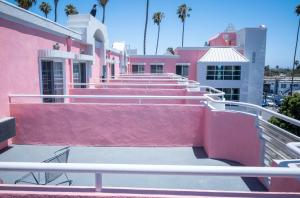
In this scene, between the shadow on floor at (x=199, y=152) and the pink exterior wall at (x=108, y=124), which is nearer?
the shadow on floor at (x=199, y=152)

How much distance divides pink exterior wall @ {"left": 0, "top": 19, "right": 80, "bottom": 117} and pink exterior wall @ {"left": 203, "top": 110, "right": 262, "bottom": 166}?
5.96 meters

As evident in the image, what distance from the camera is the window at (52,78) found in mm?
9028

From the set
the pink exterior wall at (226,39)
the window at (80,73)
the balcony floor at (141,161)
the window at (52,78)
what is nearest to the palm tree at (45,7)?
the pink exterior wall at (226,39)

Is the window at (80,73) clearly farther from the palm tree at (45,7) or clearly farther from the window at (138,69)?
the palm tree at (45,7)

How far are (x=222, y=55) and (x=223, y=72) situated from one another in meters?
2.72

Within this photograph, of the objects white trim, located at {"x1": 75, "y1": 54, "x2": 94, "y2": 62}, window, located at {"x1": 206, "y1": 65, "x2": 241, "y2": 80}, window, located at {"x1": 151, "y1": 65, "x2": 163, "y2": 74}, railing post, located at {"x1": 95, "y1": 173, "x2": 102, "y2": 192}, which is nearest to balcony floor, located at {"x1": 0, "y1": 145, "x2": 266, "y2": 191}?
railing post, located at {"x1": 95, "y1": 173, "x2": 102, "y2": 192}

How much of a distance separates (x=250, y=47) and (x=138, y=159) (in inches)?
1224

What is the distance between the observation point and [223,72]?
3150 centimetres

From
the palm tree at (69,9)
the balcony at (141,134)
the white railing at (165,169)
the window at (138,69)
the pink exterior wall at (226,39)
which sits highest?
the palm tree at (69,9)

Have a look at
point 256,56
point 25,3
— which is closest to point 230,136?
point 256,56

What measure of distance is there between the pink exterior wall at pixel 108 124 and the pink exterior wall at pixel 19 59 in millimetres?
673

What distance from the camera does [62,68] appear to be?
10328 mm

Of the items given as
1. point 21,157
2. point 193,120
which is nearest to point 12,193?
point 21,157

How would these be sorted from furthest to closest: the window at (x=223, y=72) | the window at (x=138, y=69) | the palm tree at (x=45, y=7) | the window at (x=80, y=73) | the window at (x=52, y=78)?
1. the palm tree at (x=45, y=7)
2. the window at (x=138, y=69)
3. the window at (x=223, y=72)
4. the window at (x=80, y=73)
5. the window at (x=52, y=78)
